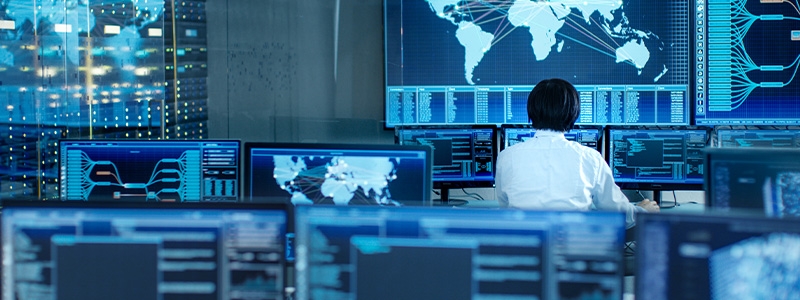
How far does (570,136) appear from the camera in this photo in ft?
14.4

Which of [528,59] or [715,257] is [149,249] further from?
[528,59]

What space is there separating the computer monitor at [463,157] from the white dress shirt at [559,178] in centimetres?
169

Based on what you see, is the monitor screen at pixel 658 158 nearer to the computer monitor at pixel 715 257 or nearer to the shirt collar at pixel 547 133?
the shirt collar at pixel 547 133

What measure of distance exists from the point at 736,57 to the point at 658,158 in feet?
1.98

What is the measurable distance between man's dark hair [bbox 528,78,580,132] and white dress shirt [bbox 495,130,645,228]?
10cm

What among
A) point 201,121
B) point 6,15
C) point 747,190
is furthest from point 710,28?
point 6,15

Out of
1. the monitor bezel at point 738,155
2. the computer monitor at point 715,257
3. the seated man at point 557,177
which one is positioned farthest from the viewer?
the seated man at point 557,177

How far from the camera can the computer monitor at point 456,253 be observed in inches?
54.6

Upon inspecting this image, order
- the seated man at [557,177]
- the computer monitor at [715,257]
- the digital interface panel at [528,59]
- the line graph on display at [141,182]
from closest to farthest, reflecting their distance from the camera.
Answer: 1. the computer monitor at [715,257]
2. the seated man at [557,177]
3. the line graph on display at [141,182]
4. the digital interface panel at [528,59]

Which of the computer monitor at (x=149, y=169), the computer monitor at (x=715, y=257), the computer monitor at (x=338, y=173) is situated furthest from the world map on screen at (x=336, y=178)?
the computer monitor at (x=715, y=257)

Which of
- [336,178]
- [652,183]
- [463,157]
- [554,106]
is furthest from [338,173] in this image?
[652,183]

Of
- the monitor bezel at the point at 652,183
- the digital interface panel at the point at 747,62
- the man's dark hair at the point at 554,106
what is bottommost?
the monitor bezel at the point at 652,183

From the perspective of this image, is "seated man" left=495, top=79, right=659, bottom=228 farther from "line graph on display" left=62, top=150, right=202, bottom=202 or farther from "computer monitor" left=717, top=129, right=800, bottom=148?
"computer monitor" left=717, top=129, right=800, bottom=148

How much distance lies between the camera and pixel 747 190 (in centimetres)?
178
